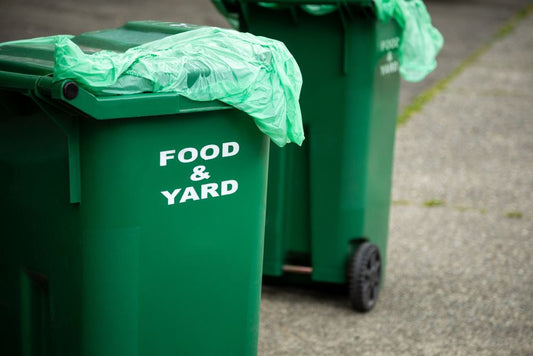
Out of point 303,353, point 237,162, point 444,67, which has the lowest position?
Result: point 303,353

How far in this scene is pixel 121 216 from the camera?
2.39 meters

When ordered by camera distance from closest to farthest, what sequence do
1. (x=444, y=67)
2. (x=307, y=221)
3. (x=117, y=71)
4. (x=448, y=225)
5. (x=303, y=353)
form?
(x=117, y=71) → (x=303, y=353) → (x=307, y=221) → (x=448, y=225) → (x=444, y=67)

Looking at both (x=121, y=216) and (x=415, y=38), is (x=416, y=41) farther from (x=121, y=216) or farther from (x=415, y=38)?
(x=121, y=216)

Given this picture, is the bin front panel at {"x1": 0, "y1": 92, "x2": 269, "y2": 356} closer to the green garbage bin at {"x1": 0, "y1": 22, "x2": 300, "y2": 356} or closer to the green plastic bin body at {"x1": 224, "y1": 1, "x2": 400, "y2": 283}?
the green garbage bin at {"x1": 0, "y1": 22, "x2": 300, "y2": 356}

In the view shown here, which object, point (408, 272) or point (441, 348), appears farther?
point (408, 272)

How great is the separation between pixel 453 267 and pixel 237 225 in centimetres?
239

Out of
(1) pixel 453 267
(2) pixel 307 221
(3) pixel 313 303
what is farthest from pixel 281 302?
(1) pixel 453 267

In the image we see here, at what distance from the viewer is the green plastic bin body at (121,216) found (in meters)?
2.35

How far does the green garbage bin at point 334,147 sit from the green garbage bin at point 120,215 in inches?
46.5

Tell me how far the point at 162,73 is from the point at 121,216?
1.46 feet

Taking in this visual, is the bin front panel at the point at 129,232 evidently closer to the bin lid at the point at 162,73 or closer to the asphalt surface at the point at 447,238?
the bin lid at the point at 162,73

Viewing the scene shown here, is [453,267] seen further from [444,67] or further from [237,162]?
[444,67]

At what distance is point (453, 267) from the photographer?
4715mm

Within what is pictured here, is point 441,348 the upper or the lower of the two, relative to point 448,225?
lower
